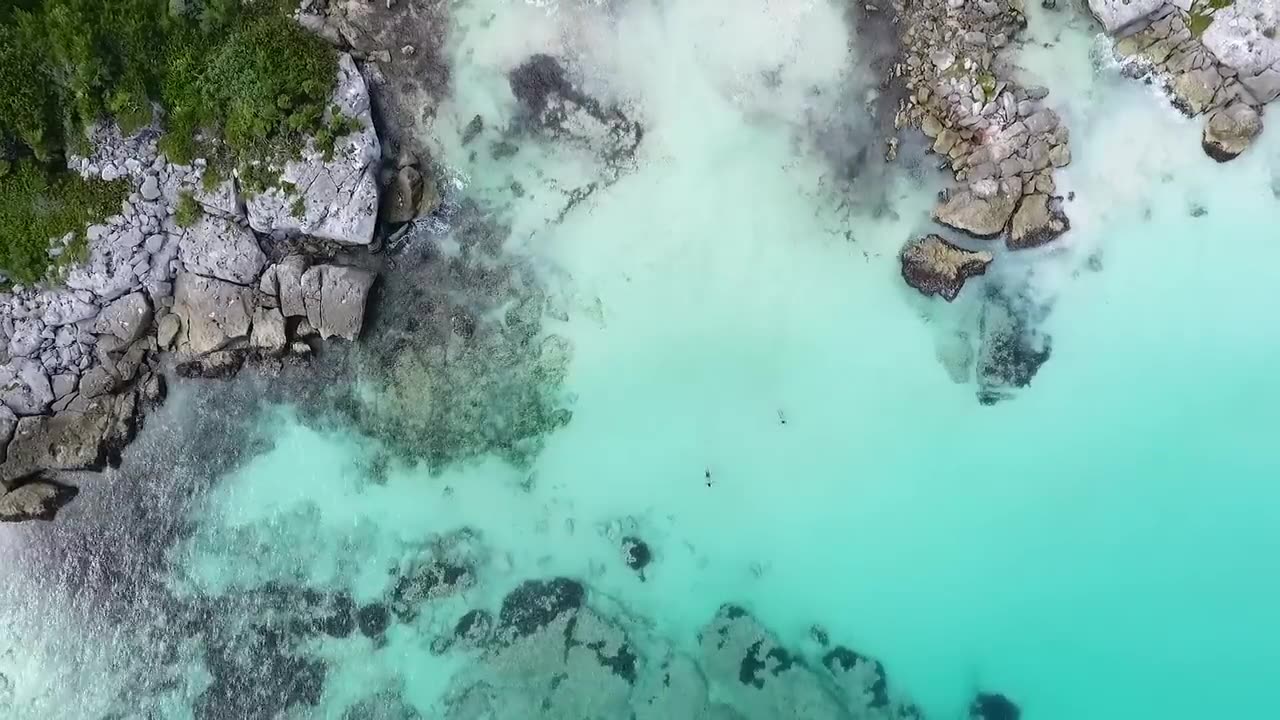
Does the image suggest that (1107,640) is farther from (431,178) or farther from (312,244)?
(312,244)

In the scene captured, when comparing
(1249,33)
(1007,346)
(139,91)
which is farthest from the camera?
(1007,346)

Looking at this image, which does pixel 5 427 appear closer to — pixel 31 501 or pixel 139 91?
pixel 31 501

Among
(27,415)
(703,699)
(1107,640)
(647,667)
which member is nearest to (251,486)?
(27,415)

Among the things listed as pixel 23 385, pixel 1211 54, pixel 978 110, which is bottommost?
pixel 23 385

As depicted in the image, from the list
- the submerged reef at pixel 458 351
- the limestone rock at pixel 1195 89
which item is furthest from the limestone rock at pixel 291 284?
the limestone rock at pixel 1195 89

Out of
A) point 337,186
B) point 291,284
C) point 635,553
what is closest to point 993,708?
point 635,553

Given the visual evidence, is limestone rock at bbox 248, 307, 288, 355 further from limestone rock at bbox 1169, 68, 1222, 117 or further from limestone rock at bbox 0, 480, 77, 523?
limestone rock at bbox 1169, 68, 1222, 117
